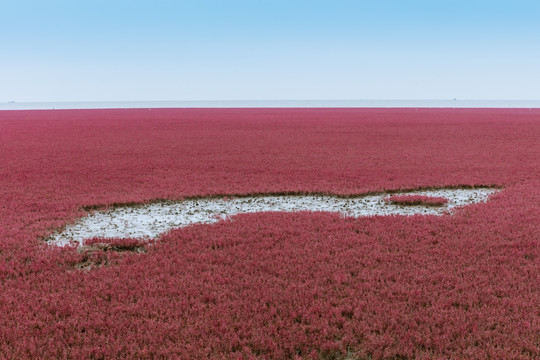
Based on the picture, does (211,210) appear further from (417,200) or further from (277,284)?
(417,200)

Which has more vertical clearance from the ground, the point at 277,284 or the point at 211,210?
the point at 211,210

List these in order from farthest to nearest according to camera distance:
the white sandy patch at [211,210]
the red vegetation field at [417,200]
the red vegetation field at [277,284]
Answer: the red vegetation field at [417,200]
the white sandy patch at [211,210]
the red vegetation field at [277,284]

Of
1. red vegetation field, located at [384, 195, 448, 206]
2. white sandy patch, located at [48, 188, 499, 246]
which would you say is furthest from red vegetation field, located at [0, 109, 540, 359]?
red vegetation field, located at [384, 195, 448, 206]

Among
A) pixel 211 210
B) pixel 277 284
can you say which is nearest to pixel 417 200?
pixel 211 210

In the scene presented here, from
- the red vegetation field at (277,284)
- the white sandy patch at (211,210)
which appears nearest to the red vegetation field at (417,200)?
the white sandy patch at (211,210)

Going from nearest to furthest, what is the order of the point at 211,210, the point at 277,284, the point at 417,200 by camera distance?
the point at 277,284, the point at 211,210, the point at 417,200

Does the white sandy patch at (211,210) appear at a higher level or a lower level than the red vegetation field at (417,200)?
lower

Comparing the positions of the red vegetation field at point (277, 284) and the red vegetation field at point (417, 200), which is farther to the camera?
the red vegetation field at point (417, 200)

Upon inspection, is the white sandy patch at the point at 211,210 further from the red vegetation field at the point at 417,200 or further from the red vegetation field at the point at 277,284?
the red vegetation field at the point at 277,284
